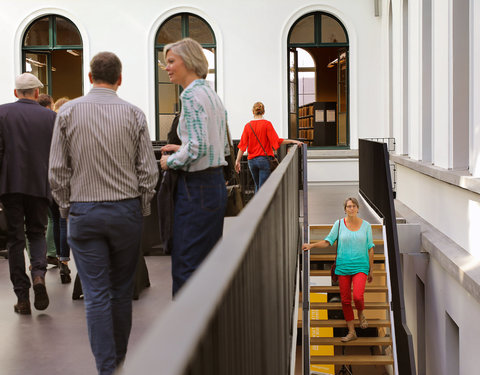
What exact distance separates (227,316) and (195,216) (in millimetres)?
2605

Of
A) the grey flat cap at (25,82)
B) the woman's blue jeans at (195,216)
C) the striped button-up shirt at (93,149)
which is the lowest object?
the woman's blue jeans at (195,216)

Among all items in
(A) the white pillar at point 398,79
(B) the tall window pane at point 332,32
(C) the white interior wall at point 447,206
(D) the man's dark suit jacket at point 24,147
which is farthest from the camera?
(B) the tall window pane at point 332,32

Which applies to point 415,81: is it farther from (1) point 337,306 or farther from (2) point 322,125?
(2) point 322,125

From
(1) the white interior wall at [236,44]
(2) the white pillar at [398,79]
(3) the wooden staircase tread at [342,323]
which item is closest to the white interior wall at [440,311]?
(3) the wooden staircase tread at [342,323]

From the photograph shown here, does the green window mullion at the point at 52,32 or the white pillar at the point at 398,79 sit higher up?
the green window mullion at the point at 52,32

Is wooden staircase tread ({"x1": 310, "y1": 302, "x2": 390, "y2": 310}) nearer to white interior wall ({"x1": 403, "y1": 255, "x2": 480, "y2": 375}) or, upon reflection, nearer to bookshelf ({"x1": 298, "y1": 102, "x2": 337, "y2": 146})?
white interior wall ({"x1": 403, "y1": 255, "x2": 480, "y2": 375})

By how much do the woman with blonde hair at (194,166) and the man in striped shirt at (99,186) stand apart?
0.25m

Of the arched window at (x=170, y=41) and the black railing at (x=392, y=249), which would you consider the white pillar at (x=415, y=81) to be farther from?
the arched window at (x=170, y=41)

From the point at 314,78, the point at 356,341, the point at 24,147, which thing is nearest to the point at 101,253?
the point at 24,147

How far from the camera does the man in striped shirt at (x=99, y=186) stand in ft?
14.1

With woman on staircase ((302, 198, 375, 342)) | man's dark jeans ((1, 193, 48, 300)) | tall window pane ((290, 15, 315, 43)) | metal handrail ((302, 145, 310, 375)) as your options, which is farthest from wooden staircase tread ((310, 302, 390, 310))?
tall window pane ((290, 15, 315, 43))

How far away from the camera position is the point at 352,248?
1105 centimetres

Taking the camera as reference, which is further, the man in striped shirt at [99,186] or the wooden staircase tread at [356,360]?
the wooden staircase tread at [356,360]

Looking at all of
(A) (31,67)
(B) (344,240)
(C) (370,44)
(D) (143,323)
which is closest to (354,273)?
(B) (344,240)
